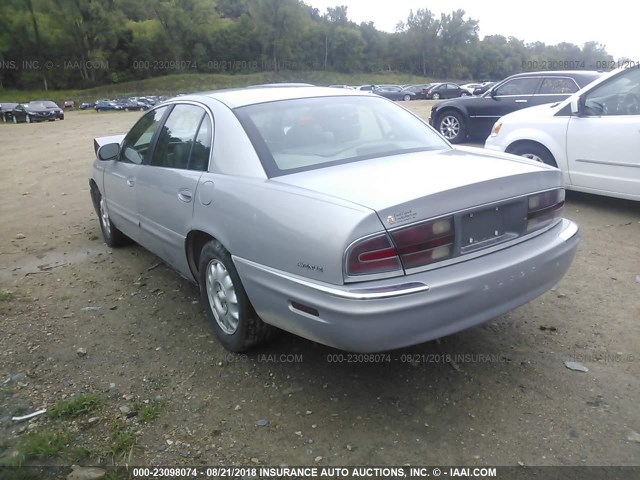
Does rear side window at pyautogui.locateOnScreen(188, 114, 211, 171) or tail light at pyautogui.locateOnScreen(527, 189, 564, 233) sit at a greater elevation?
rear side window at pyautogui.locateOnScreen(188, 114, 211, 171)

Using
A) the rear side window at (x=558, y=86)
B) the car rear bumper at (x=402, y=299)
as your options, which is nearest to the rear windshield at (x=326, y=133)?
A: the car rear bumper at (x=402, y=299)

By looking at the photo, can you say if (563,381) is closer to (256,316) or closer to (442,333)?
(442,333)

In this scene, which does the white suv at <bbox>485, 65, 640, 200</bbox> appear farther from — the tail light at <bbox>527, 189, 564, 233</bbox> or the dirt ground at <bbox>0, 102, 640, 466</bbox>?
the tail light at <bbox>527, 189, 564, 233</bbox>

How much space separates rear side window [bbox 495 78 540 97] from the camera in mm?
10336

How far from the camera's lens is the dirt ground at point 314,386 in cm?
251

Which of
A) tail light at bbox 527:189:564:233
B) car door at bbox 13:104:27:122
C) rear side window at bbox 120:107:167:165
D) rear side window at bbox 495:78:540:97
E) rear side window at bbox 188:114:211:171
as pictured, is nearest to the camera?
tail light at bbox 527:189:564:233

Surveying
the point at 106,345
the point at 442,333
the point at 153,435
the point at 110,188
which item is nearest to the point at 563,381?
the point at 442,333

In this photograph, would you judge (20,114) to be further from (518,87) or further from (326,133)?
(326,133)

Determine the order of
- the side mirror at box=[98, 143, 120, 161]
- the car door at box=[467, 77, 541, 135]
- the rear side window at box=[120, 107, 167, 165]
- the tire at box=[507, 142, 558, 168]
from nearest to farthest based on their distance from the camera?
1. the rear side window at box=[120, 107, 167, 165]
2. the side mirror at box=[98, 143, 120, 161]
3. the tire at box=[507, 142, 558, 168]
4. the car door at box=[467, 77, 541, 135]

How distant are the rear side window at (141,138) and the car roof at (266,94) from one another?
1.68ft

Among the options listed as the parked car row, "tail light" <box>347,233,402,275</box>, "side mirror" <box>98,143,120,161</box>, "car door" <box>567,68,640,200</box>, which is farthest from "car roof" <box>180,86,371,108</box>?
the parked car row

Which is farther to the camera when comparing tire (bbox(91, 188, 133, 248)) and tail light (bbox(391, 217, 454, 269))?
tire (bbox(91, 188, 133, 248))

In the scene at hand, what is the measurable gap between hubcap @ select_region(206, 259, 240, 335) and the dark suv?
28.3 feet

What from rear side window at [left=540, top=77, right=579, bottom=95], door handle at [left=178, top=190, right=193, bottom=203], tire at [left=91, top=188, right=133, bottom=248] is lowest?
tire at [left=91, top=188, right=133, bottom=248]
